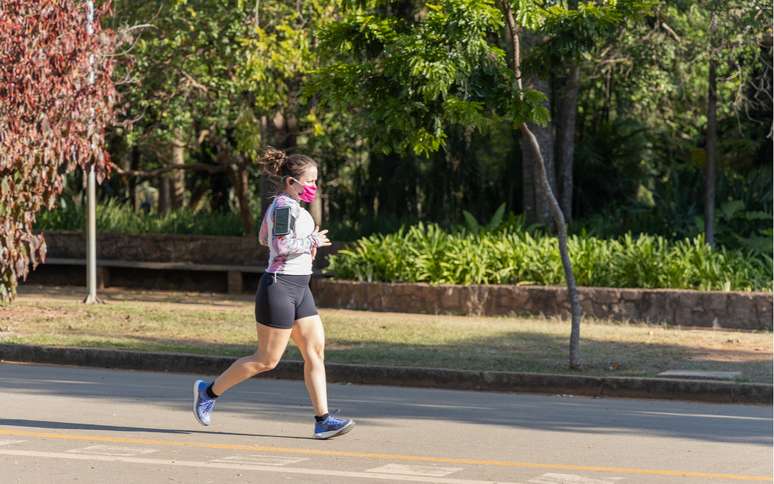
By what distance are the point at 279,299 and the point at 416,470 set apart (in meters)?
1.46

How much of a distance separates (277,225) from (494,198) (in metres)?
16.9

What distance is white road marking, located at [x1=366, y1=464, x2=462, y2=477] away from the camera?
7.51 meters

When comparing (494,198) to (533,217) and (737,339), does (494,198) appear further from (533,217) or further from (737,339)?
(737,339)

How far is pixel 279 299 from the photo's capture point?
8250 millimetres

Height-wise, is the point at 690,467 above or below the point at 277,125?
below

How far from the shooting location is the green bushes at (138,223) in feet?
84.0

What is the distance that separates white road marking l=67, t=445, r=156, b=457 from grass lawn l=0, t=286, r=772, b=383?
4.96 meters

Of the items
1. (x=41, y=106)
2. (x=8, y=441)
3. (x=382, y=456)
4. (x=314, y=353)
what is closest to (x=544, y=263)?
(x=41, y=106)

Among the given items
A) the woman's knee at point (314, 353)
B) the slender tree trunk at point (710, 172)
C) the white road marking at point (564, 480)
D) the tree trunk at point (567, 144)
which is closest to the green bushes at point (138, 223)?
the tree trunk at point (567, 144)

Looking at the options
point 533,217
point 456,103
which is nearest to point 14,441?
point 456,103

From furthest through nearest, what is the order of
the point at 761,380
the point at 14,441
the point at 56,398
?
1. the point at 761,380
2. the point at 56,398
3. the point at 14,441

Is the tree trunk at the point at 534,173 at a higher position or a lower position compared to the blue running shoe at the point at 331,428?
higher

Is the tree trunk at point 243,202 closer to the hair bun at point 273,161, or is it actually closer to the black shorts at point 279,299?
the hair bun at point 273,161

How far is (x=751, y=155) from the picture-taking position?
83.4 feet
